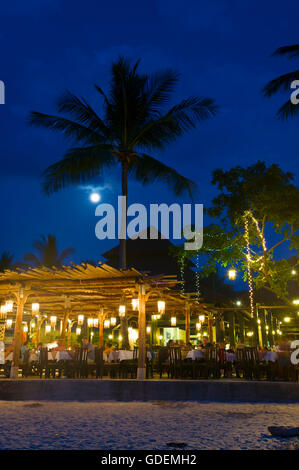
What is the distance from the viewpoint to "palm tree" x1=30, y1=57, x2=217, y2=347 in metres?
15.8

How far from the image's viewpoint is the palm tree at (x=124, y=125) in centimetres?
1583

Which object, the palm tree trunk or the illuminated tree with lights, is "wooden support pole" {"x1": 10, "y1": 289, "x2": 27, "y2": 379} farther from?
the illuminated tree with lights

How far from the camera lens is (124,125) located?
15961 mm

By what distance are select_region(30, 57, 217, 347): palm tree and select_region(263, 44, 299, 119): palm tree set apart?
7.80 ft

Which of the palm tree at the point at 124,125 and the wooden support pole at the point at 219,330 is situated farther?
the wooden support pole at the point at 219,330

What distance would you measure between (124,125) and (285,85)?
6.50m

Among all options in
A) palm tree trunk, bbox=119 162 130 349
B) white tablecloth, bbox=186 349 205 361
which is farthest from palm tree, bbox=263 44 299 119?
white tablecloth, bbox=186 349 205 361

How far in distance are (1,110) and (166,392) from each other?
2095 inches

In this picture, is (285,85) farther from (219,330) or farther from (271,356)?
(219,330)

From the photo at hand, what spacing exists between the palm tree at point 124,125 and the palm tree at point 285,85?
7.80ft

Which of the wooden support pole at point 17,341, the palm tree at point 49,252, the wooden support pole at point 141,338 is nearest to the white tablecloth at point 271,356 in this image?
the wooden support pole at point 141,338

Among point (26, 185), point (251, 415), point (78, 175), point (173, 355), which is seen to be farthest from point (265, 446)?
point (26, 185)

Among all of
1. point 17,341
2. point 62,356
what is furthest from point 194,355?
point 17,341

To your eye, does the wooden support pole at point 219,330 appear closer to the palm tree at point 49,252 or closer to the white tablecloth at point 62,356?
the white tablecloth at point 62,356
